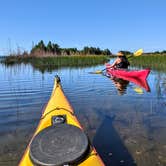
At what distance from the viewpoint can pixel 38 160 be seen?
294 centimetres

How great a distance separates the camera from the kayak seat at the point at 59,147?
294cm

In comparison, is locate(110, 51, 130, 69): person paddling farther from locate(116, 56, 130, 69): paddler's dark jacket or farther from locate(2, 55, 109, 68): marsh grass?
locate(2, 55, 109, 68): marsh grass

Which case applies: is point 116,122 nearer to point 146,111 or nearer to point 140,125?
point 140,125

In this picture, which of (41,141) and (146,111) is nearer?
(41,141)

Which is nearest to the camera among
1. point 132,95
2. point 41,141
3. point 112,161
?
point 41,141

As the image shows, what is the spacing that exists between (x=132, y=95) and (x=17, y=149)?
597 cm

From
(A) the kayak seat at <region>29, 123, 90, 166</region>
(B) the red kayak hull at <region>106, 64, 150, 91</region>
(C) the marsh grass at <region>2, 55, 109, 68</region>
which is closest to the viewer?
(A) the kayak seat at <region>29, 123, 90, 166</region>

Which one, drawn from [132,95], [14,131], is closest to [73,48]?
[132,95]

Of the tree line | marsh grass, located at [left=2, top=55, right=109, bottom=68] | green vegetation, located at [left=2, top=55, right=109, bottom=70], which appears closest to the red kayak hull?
green vegetation, located at [left=2, top=55, right=109, bottom=70]

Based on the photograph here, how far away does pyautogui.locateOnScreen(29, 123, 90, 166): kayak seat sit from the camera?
9.64 ft

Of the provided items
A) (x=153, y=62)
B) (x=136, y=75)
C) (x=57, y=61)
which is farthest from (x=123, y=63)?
(x=57, y=61)

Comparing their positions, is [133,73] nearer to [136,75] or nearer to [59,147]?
[136,75]

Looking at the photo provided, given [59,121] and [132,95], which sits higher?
[59,121]

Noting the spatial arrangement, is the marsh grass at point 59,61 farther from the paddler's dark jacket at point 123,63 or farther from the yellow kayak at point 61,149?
the yellow kayak at point 61,149
